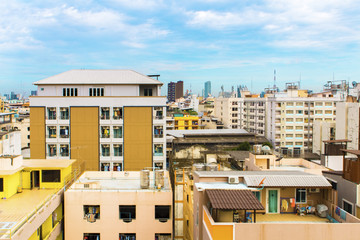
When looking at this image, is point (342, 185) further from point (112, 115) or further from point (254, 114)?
point (254, 114)

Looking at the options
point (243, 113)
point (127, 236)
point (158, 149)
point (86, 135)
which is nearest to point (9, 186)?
point (127, 236)

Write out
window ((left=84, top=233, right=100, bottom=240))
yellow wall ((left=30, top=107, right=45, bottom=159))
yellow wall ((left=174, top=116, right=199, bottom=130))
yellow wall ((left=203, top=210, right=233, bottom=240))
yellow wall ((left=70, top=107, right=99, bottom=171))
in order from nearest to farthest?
yellow wall ((left=203, top=210, right=233, bottom=240)), window ((left=84, top=233, right=100, bottom=240)), yellow wall ((left=70, top=107, right=99, bottom=171)), yellow wall ((left=30, top=107, right=45, bottom=159)), yellow wall ((left=174, top=116, right=199, bottom=130))

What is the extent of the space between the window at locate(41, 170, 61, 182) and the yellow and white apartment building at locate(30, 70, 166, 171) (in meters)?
12.5

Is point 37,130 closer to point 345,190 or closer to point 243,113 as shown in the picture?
point 345,190

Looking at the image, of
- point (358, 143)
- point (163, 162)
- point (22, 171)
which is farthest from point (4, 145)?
point (358, 143)

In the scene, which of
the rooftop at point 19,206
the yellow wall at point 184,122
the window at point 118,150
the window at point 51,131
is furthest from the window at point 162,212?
the yellow wall at point 184,122

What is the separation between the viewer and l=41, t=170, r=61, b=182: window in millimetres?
17125

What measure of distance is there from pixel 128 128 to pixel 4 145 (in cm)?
1048

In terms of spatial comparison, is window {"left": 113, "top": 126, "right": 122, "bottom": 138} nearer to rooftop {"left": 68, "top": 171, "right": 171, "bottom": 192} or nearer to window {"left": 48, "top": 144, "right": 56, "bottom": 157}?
window {"left": 48, "top": 144, "right": 56, "bottom": 157}

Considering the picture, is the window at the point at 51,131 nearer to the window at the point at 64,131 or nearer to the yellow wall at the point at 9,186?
the window at the point at 64,131

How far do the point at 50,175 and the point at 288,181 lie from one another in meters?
12.2

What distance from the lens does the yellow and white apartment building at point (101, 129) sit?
29797mm

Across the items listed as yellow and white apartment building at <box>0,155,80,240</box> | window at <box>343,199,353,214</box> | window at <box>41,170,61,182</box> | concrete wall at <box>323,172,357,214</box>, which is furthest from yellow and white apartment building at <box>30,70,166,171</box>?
window at <box>343,199,353,214</box>

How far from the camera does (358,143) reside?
136ft
